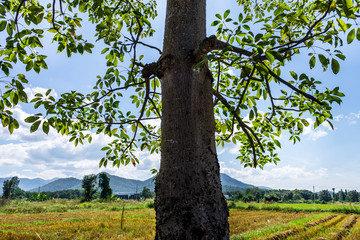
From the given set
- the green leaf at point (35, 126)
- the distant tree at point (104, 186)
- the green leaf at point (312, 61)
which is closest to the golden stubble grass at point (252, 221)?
the green leaf at point (312, 61)

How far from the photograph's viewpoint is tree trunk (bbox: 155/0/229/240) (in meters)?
1.07

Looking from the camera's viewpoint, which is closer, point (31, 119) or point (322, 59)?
point (322, 59)

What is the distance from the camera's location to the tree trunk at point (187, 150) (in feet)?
3.50

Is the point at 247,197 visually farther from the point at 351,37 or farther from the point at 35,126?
the point at 35,126

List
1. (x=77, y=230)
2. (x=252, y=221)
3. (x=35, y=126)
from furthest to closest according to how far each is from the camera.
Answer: (x=252, y=221) < (x=77, y=230) < (x=35, y=126)

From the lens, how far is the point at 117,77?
100 inches

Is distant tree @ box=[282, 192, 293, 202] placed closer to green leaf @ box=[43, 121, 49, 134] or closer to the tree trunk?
the tree trunk

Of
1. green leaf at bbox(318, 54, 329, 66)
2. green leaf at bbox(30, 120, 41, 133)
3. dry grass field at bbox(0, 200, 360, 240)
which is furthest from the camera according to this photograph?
dry grass field at bbox(0, 200, 360, 240)

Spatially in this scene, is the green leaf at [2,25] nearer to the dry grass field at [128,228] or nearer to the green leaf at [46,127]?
the green leaf at [46,127]

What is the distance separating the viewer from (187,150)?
1.15 m

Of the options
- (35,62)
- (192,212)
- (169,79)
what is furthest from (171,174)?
(35,62)

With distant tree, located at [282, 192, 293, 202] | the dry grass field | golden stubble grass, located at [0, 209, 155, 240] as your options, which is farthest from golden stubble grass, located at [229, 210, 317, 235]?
distant tree, located at [282, 192, 293, 202]

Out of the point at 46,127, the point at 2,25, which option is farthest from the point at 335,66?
the point at 2,25

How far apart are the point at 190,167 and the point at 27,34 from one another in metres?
2.14
